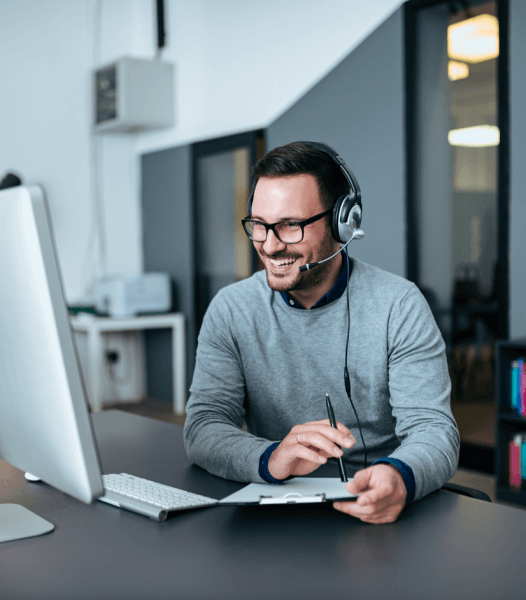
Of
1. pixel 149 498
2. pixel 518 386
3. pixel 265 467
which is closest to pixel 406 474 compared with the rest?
pixel 265 467

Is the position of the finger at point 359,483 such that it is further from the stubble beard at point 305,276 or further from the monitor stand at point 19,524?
the stubble beard at point 305,276

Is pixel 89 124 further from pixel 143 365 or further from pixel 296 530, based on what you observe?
pixel 296 530

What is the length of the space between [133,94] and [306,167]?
3.49 metres

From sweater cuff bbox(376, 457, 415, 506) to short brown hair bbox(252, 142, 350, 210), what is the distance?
0.59 meters

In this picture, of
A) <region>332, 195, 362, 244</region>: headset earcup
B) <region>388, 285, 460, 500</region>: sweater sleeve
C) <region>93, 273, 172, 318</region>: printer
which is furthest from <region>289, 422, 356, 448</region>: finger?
<region>93, 273, 172, 318</region>: printer

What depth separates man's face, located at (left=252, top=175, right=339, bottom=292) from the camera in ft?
4.31

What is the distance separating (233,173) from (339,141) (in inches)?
40.7

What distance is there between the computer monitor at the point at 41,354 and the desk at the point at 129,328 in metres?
3.50

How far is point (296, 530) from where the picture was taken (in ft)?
2.77

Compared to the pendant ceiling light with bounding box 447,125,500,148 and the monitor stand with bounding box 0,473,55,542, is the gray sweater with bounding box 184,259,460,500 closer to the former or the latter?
the monitor stand with bounding box 0,473,55,542

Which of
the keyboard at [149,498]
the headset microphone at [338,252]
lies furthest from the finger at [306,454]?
the headset microphone at [338,252]

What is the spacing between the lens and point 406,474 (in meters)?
0.95

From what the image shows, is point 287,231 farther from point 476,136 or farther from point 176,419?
point 176,419

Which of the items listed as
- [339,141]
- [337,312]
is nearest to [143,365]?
[339,141]
